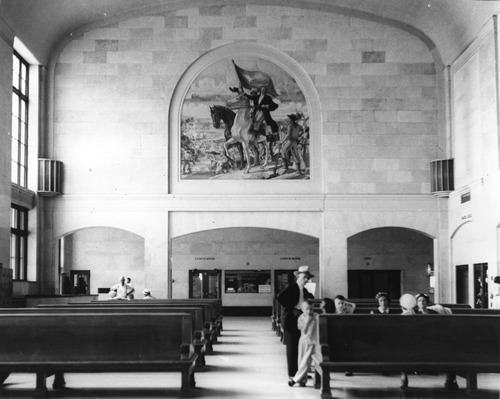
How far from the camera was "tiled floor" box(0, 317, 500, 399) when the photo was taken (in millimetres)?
9305

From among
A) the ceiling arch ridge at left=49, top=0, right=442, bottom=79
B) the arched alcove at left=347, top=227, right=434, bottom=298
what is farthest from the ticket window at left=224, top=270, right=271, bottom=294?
the ceiling arch ridge at left=49, top=0, right=442, bottom=79

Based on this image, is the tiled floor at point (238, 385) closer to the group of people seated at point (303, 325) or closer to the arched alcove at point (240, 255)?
the group of people seated at point (303, 325)

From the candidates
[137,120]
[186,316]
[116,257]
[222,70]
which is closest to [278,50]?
[222,70]

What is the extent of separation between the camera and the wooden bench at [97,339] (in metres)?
9.29

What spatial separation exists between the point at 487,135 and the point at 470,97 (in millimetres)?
2029

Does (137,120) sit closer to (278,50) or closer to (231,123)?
(231,123)

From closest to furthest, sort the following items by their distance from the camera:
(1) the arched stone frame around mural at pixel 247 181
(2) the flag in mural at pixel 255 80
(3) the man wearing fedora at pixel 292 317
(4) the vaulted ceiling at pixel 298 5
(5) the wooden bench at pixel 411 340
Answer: (5) the wooden bench at pixel 411 340 < (3) the man wearing fedora at pixel 292 317 < (4) the vaulted ceiling at pixel 298 5 < (1) the arched stone frame around mural at pixel 247 181 < (2) the flag in mural at pixel 255 80

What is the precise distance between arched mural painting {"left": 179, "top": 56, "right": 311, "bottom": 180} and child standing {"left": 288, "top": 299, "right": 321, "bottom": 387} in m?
13.7

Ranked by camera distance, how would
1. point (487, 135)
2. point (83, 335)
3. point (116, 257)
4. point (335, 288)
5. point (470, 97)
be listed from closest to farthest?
point (83, 335) → point (487, 135) → point (470, 97) → point (335, 288) → point (116, 257)

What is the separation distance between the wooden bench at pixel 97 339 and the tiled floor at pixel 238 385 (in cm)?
42

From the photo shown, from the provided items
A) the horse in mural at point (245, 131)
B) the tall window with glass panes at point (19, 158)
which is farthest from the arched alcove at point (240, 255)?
the tall window with glass panes at point (19, 158)

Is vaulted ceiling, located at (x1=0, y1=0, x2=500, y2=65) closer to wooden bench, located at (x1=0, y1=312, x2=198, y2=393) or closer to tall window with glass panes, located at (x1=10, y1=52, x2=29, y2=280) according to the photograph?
tall window with glass panes, located at (x1=10, y1=52, x2=29, y2=280)

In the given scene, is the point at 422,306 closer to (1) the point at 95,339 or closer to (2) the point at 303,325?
(2) the point at 303,325

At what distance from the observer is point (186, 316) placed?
9375mm
